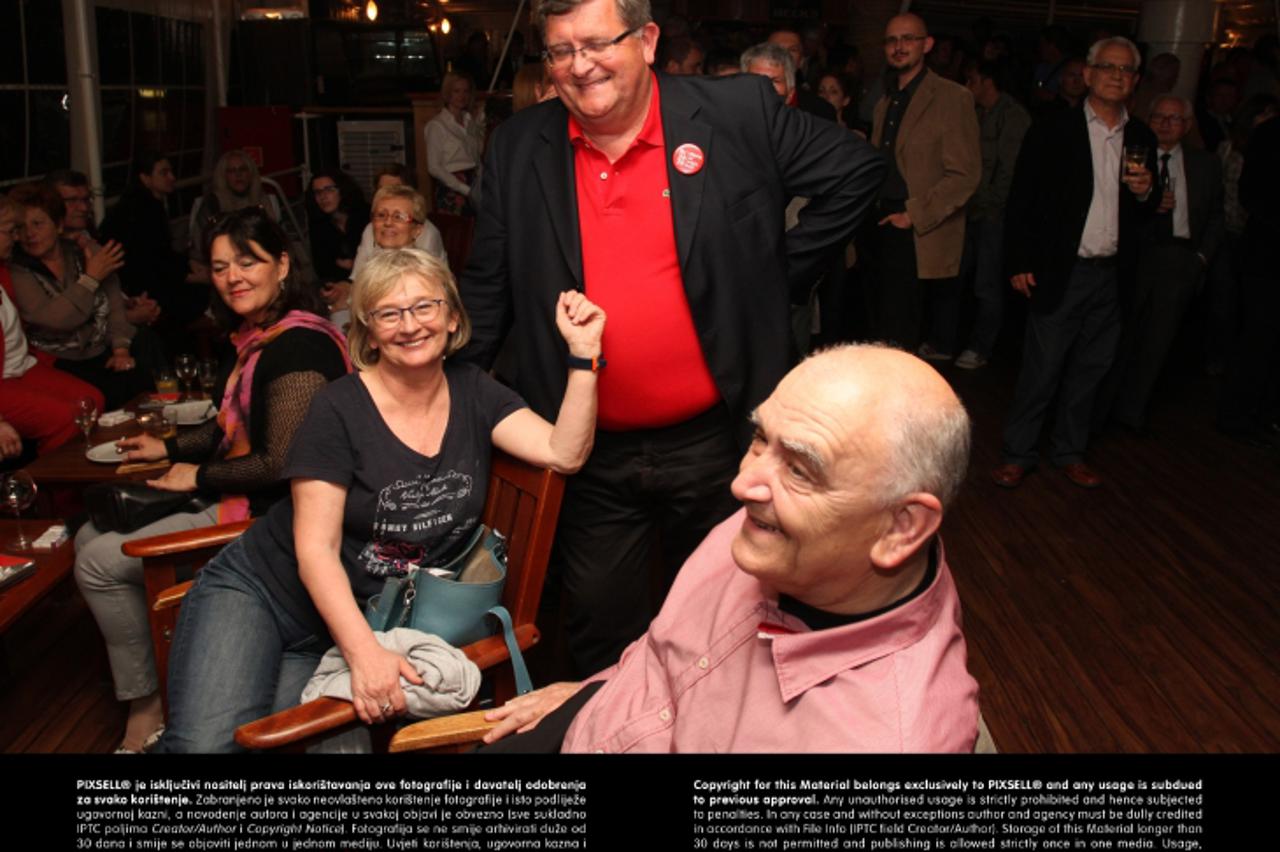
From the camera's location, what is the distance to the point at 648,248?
210 cm

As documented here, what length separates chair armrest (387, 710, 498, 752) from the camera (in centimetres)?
175

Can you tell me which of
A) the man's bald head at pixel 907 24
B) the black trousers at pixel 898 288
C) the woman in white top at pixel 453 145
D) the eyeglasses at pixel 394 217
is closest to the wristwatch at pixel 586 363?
the eyeglasses at pixel 394 217

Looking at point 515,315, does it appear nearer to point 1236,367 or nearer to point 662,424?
point 662,424

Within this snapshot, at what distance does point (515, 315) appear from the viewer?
2262 millimetres

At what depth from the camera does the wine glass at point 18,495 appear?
94.1 inches

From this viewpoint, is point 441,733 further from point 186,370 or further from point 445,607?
point 186,370

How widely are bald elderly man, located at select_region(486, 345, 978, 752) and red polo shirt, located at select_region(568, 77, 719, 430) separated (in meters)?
Result: 0.72

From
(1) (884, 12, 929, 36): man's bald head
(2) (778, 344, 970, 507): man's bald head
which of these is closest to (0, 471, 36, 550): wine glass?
(2) (778, 344, 970, 507): man's bald head

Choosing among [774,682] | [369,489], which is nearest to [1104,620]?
[774,682]

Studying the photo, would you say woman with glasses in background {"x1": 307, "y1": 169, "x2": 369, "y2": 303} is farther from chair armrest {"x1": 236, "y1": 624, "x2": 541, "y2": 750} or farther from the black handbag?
chair armrest {"x1": 236, "y1": 624, "x2": 541, "y2": 750}

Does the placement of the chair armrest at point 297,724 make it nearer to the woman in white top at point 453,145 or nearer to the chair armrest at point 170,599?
the chair armrest at point 170,599

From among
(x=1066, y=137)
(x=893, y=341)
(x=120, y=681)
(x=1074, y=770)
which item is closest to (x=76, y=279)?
(x=120, y=681)

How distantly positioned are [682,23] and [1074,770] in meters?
5.61

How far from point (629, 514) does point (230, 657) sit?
0.86 meters
